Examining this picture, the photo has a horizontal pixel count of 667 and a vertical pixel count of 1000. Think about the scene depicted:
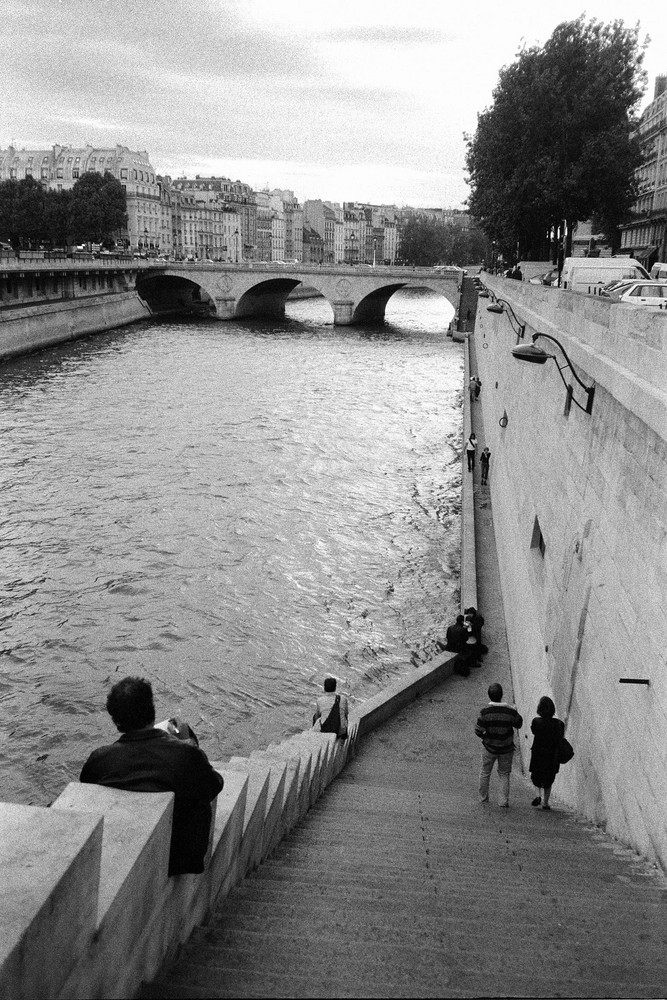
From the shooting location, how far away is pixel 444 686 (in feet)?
36.2

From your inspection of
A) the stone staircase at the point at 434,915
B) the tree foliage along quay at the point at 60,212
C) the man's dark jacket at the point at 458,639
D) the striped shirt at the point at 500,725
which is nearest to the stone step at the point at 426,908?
the stone staircase at the point at 434,915

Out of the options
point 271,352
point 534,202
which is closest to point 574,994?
point 534,202

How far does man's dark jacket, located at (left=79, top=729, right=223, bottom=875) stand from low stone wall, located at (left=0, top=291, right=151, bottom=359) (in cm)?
4163

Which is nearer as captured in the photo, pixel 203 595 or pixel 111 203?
pixel 203 595

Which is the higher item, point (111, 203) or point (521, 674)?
point (111, 203)

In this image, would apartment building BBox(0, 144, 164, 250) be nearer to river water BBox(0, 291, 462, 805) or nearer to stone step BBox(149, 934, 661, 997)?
river water BBox(0, 291, 462, 805)

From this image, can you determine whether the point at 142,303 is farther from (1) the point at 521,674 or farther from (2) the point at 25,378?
(1) the point at 521,674

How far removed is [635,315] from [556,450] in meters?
3.47

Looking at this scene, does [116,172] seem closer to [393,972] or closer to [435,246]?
[435,246]

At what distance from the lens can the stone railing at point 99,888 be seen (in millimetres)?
2344

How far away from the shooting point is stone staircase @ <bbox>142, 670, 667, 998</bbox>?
3498 millimetres

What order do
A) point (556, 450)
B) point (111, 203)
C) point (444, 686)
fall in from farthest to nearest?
point (111, 203) < point (444, 686) < point (556, 450)

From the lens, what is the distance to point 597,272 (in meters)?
21.6

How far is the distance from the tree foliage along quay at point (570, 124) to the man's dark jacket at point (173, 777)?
35.9m
